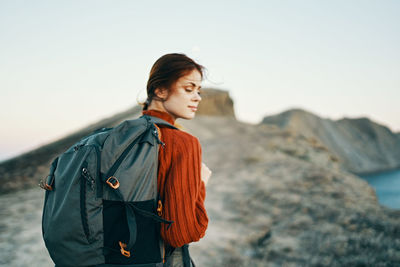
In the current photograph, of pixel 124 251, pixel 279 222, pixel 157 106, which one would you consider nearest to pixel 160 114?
pixel 157 106

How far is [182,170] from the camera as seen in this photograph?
108cm

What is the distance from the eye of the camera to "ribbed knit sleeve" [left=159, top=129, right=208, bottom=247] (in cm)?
107

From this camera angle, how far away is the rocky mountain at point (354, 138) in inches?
1358

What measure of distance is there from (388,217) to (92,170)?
167 inches

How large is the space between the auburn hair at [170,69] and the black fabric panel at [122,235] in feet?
1.94

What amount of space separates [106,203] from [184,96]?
627 mm

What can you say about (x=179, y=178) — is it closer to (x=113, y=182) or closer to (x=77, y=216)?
(x=113, y=182)

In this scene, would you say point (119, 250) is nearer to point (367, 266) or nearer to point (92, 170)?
point (92, 170)

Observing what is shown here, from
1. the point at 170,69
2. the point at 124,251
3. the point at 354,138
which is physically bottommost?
the point at 354,138

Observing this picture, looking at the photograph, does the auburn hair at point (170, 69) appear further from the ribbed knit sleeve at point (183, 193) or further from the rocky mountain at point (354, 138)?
the rocky mountain at point (354, 138)

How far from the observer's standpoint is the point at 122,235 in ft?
3.40

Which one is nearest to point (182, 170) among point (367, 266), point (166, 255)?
point (166, 255)

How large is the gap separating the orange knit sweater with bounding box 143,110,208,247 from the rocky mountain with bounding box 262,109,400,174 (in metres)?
32.1

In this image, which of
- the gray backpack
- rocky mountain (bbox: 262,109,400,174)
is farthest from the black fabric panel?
rocky mountain (bbox: 262,109,400,174)
